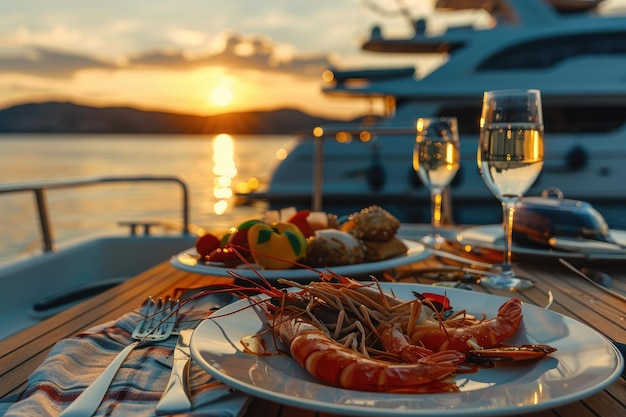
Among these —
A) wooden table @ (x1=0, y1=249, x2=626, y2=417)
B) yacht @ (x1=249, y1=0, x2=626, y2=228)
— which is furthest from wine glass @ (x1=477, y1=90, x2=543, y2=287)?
yacht @ (x1=249, y1=0, x2=626, y2=228)

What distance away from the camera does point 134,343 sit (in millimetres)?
837

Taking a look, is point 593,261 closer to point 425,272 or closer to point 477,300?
point 425,272

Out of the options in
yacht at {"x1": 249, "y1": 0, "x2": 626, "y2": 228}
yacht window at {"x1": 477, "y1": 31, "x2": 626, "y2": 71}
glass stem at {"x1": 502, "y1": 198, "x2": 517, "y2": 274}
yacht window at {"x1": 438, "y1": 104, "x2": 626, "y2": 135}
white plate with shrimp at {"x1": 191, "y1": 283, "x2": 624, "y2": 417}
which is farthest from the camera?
yacht window at {"x1": 477, "y1": 31, "x2": 626, "y2": 71}

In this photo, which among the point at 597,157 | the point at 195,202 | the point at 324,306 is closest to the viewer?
the point at 324,306

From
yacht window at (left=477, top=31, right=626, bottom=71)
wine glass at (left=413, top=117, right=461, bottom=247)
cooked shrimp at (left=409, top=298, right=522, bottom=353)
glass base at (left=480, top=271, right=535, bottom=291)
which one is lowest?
glass base at (left=480, top=271, right=535, bottom=291)

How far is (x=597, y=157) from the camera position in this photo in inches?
468

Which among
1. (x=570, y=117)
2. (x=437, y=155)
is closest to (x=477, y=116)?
(x=570, y=117)

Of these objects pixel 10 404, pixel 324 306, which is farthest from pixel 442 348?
pixel 10 404

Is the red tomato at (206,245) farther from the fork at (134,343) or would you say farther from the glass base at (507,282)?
the glass base at (507,282)

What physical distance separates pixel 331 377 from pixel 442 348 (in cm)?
18

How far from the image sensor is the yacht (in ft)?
39.1

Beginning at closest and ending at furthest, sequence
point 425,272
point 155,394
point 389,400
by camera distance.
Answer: point 389,400, point 155,394, point 425,272

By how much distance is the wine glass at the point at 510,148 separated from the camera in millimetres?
1276

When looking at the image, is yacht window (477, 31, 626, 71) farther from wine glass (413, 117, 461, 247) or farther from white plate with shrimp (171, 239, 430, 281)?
white plate with shrimp (171, 239, 430, 281)
